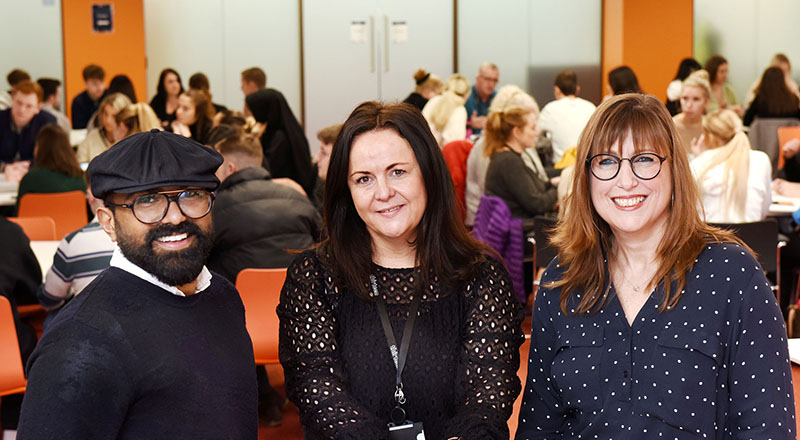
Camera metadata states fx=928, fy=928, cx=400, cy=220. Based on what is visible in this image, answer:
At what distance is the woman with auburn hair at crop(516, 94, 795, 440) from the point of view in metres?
1.93

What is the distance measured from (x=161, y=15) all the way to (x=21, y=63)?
179 cm

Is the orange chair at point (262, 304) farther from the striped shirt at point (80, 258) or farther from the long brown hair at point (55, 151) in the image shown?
the long brown hair at point (55, 151)

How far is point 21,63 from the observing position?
11.4 m

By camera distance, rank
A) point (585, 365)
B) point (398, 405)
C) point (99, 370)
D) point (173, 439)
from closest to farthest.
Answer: point (99, 370) < point (173, 439) < point (585, 365) < point (398, 405)

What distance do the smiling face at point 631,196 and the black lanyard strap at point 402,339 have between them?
51 centimetres

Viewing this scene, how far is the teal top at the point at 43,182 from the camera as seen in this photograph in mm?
6406

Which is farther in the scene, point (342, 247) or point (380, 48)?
point (380, 48)

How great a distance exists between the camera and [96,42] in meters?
11.6

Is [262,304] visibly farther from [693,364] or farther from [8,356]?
[693,364]

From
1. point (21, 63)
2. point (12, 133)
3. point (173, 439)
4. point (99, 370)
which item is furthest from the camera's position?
point (21, 63)

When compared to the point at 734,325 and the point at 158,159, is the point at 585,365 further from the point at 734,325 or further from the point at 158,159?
the point at 158,159

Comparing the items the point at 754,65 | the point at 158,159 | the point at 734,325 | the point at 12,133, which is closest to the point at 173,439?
the point at 158,159

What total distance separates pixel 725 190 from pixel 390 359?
3.84 m

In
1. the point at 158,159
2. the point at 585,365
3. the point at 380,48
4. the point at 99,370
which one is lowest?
the point at 585,365
